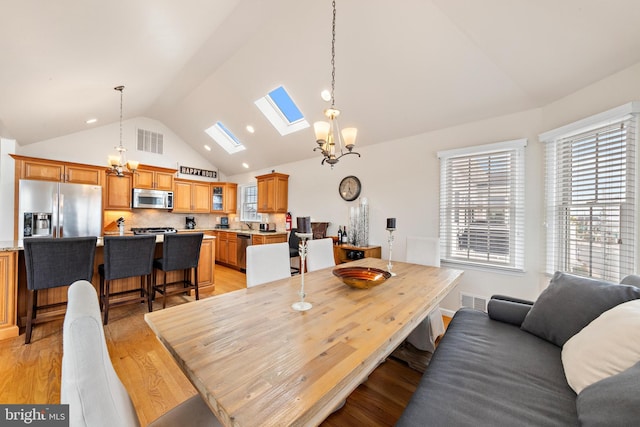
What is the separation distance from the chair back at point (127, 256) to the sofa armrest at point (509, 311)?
3.49 metres

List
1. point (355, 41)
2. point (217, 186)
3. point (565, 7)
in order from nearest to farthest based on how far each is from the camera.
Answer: point (565, 7)
point (355, 41)
point (217, 186)

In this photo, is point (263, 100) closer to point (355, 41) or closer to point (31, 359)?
point (355, 41)

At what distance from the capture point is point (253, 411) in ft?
2.18

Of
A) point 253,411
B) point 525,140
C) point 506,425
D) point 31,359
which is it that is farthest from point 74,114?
point 525,140

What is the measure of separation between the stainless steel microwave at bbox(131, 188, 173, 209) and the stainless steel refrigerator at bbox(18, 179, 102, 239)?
70 centimetres

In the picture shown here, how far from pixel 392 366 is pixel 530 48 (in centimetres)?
300

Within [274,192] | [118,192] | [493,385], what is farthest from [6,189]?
[493,385]

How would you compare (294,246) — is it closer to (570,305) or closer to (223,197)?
(223,197)

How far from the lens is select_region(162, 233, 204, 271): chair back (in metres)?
3.09

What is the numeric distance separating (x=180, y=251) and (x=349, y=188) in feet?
9.06

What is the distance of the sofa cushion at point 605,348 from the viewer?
1028 millimetres

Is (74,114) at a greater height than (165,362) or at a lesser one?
greater

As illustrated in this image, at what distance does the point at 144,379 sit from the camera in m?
1.94

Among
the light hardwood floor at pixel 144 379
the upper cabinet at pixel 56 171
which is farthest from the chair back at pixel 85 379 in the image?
the upper cabinet at pixel 56 171
